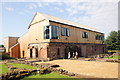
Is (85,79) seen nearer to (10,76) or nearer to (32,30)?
(10,76)

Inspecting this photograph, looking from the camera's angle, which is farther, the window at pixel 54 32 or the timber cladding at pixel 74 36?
the timber cladding at pixel 74 36

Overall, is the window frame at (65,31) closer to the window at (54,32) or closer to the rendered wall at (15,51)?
the window at (54,32)

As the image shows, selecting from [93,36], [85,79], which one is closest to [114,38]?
[93,36]

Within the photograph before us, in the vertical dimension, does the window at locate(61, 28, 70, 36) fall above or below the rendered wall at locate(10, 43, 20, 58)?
above


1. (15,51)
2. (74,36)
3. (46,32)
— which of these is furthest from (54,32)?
(15,51)

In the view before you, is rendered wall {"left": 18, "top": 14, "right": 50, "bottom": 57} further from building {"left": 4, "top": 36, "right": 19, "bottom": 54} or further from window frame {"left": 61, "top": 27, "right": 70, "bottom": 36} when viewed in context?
building {"left": 4, "top": 36, "right": 19, "bottom": 54}

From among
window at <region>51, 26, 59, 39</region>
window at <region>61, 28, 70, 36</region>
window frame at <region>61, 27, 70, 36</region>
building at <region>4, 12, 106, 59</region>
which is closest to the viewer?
window at <region>51, 26, 59, 39</region>

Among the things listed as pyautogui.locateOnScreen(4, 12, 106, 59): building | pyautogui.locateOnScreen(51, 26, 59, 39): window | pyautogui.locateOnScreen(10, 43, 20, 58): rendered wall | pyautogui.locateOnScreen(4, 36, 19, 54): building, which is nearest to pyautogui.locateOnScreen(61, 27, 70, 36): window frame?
pyautogui.locateOnScreen(4, 12, 106, 59): building

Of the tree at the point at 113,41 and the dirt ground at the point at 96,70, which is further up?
the tree at the point at 113,41

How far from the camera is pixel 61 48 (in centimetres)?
2669

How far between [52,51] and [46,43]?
6.97 ft

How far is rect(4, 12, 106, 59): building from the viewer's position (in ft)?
82.2

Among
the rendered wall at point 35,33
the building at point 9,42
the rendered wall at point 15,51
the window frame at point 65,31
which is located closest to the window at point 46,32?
the rendered wall at point 35,33

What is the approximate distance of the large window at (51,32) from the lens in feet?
80.7
